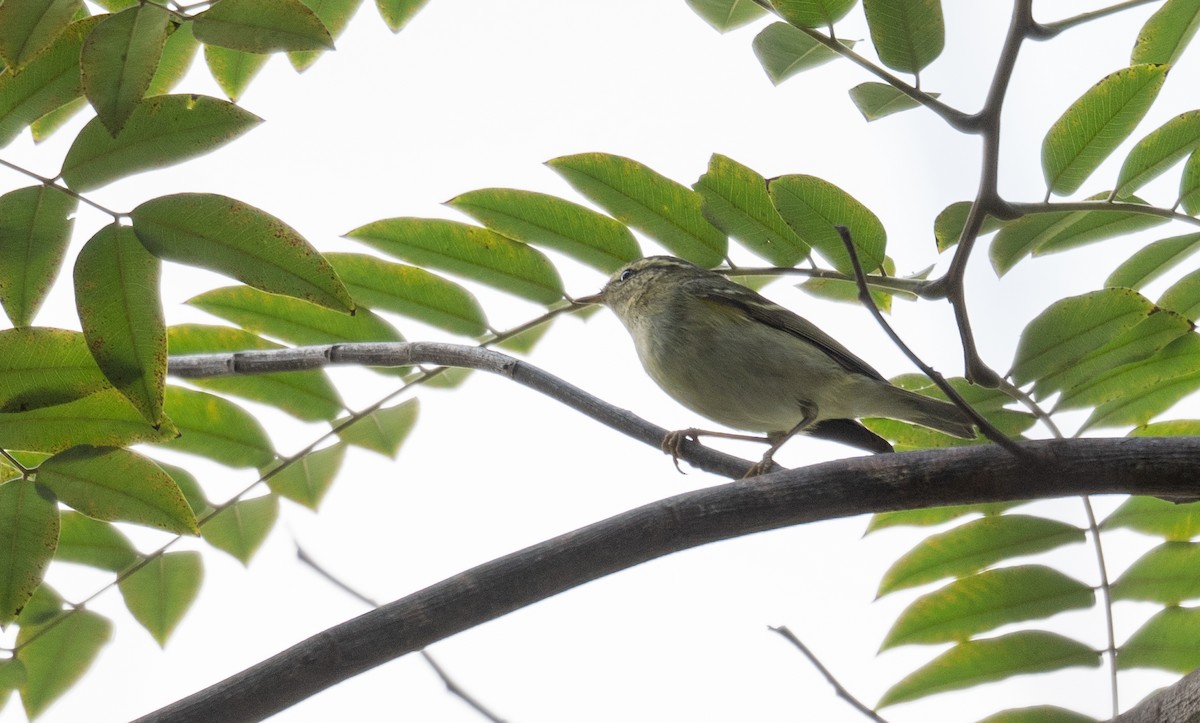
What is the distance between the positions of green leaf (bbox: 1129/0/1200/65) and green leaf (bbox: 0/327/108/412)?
2.32m

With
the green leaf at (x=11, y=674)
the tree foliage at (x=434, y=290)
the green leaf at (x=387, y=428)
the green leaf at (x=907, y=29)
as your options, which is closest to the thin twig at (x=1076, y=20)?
the tree foliage at (x=434, y=290)

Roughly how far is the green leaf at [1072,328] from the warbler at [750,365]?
852mm

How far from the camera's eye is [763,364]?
3322 millimetres

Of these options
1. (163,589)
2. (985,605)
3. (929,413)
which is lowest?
(985,605)

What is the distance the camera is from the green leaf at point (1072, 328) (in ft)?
7.03

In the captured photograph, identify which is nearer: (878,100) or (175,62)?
(878,100)

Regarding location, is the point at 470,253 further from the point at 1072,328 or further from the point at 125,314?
the point at 1072,328

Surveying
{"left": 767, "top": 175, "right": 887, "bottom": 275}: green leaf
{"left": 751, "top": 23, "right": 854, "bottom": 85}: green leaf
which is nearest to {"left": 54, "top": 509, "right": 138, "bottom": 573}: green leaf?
{"left": 767, "top": 175, "right": 887, "bottom": 275}: green leaf

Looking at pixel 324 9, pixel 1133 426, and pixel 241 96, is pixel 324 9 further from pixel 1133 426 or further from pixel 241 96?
pixel 1133 426

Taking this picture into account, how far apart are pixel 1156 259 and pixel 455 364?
161 centimetres

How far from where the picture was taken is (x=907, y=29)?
6.72 feet

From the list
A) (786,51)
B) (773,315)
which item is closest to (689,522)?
(786,51)

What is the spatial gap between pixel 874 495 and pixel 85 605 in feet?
5.76

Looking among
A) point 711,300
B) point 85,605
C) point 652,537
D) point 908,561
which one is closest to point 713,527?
point 652,537
